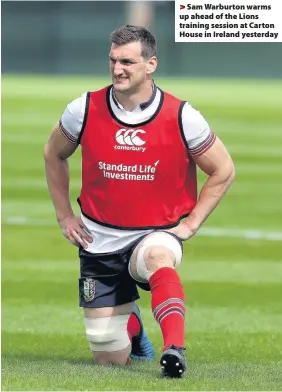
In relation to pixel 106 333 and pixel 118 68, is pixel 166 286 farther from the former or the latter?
pixel 118 68

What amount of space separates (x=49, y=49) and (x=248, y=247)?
2959 cm

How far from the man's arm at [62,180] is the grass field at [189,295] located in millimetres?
728

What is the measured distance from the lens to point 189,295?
10555 mm

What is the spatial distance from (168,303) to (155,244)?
1.45 feet

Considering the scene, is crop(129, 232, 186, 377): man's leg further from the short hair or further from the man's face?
the short hair

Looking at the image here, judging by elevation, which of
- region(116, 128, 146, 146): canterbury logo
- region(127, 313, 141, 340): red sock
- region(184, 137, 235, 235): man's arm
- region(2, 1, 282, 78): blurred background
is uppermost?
region(116, 128, 146, 146): canterbury logo

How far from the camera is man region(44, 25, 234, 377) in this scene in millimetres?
7191

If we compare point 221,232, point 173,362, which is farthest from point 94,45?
point 173,362

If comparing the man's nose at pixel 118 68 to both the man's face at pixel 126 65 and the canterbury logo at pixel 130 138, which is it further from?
the canterbury logo at pixel 130 138

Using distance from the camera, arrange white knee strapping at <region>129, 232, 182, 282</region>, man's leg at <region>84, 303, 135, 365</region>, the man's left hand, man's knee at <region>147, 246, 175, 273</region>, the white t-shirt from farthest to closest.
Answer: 1. man's leg at <region>84, 303, 135, 365</region>
2. the man's left hand
3. the white t-shirt
4. white knee strapping at <region>129, 232, 182, 282</region>
5. man's knee at <region>147, 246, 175, 273</region>

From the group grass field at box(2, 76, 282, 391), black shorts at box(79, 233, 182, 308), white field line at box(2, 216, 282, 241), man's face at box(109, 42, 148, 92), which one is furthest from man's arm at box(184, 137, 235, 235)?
white field line at box(2, 216, 282, 241)

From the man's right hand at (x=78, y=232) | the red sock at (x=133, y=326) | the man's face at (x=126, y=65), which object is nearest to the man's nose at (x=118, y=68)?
the man's face at (x=126, y=65)

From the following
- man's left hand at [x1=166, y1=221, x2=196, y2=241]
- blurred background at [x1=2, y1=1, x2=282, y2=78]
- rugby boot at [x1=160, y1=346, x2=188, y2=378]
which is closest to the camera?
rugby boot at [x1=160, y1=346, x2=188, y2=378]

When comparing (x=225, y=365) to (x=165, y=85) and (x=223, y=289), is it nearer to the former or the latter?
(x=223, y=289)
